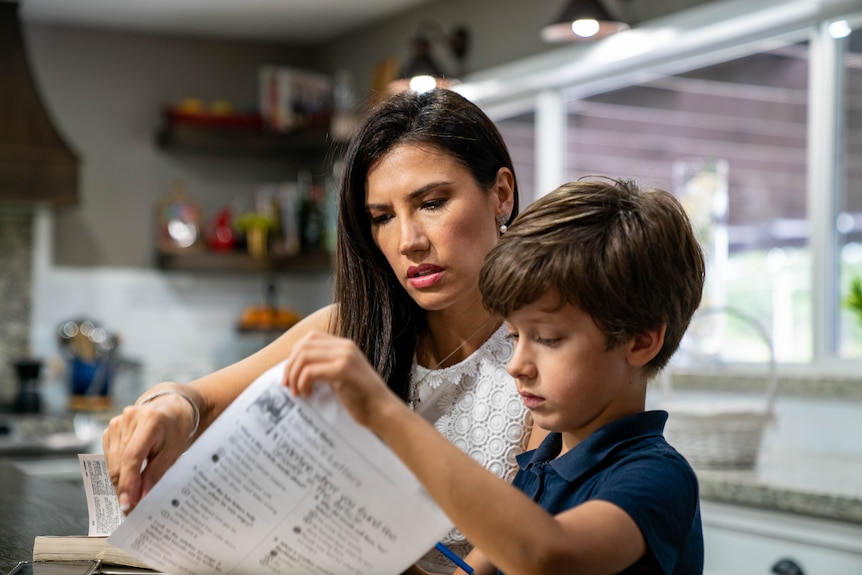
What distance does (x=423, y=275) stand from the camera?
1353 mm

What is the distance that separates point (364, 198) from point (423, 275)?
0.15 metres

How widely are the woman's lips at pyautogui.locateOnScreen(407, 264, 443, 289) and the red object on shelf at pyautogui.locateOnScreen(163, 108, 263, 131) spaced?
392cm

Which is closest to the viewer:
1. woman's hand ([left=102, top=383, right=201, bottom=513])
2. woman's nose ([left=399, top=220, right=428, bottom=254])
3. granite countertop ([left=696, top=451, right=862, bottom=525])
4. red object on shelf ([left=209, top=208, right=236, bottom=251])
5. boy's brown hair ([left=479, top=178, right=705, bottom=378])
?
boy's brown hair ([left=479, top=178, right=705, bottom=378])

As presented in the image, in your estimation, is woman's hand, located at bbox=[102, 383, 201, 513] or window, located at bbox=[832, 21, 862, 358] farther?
window, located at bbox=[832, 21, 862, 358]

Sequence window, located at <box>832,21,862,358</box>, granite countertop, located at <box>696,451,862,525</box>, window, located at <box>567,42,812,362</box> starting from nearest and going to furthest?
1. granite countertop, located at <box>696,451,862,525</box>
2. window, located at <box>832,21,862,358</box>
3. window, located at <box>567,42,812,362</box>

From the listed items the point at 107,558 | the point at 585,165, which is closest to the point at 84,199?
the point at 585,165

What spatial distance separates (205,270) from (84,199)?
0.65 metres

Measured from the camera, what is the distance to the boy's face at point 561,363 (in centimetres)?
92

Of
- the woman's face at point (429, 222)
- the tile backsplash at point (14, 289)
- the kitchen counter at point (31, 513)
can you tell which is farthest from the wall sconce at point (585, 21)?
the tile backsplash at point (14, 289)

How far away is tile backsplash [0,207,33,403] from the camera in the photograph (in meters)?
4.86

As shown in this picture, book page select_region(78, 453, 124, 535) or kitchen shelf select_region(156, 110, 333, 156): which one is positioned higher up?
kitchen shelf select_region(156, 110, 333, 156)

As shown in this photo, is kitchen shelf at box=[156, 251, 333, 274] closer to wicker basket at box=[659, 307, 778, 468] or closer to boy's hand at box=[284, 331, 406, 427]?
wicker basket at box=[659, 307, 778, 468]

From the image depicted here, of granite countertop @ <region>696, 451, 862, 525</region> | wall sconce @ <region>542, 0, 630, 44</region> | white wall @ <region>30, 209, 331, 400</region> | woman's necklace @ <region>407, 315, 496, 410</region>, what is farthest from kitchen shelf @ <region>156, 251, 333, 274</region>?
woman's necklace @ <region>407, 315, 496, 410</region>

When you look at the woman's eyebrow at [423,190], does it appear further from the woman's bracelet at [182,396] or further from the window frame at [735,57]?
the window frame at [735,57]
